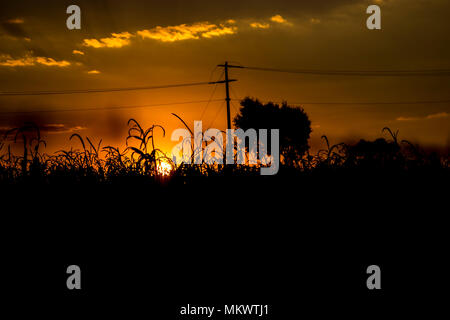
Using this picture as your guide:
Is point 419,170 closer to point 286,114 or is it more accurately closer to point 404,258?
point 404,258

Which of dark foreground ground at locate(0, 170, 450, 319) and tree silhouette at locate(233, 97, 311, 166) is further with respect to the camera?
tree silhouette at locate(233, 97, 311, 166)

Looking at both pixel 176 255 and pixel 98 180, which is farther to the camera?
pixel 98 180

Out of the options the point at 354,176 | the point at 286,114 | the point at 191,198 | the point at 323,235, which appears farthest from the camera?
the point at 286,114

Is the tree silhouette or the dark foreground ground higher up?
the tree silhouette

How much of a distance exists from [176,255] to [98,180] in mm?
1628

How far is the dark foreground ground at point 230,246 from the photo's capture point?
11.1 feet

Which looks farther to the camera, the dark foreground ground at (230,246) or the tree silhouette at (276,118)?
the tree silhouette at (276,118)

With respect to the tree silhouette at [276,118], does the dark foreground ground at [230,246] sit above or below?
below

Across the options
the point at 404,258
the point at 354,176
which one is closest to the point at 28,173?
the point at 354,176

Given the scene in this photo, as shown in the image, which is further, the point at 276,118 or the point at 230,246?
the point at 276,118

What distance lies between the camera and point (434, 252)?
3.79 metres

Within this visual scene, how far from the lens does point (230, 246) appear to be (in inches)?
151

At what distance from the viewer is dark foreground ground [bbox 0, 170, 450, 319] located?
340 centimetres
